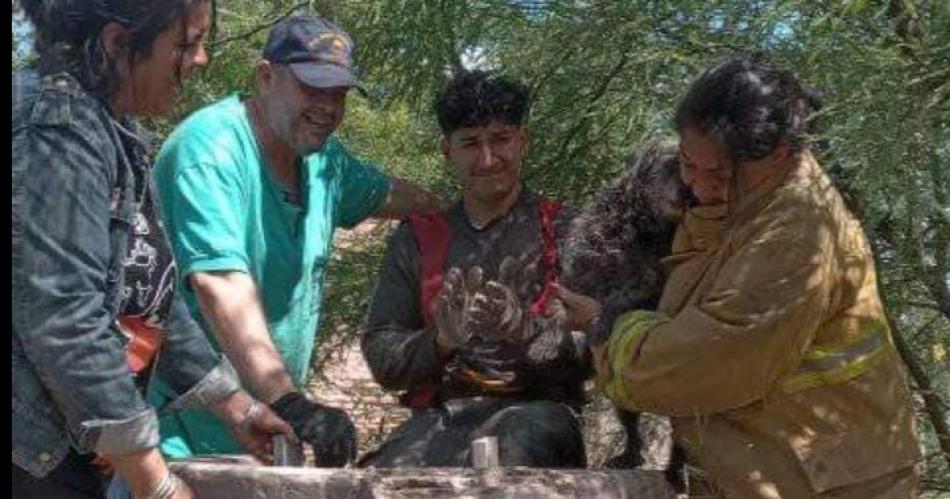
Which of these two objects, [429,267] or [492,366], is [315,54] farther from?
[492,366]

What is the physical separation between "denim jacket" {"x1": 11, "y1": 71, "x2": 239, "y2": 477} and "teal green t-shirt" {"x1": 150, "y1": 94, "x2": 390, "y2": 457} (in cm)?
119

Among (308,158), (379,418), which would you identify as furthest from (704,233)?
(379,418)

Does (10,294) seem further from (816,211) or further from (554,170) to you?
(554,170)

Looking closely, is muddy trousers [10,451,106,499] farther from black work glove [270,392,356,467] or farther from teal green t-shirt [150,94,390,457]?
teal green t-shirt [150,94,390,457]

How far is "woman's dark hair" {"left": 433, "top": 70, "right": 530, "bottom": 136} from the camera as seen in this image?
463 centimetres

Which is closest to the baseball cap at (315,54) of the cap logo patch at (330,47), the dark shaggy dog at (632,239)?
the cap logo patch at (330,47)

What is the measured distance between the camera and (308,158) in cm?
472

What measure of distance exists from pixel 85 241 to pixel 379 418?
4.05m

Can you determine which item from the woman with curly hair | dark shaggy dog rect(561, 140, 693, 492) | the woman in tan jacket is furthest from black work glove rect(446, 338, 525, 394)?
the woman with curly hair

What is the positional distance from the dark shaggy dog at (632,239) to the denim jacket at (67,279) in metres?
1.31

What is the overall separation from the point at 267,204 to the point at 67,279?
1.71 metres

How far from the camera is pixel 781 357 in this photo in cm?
356

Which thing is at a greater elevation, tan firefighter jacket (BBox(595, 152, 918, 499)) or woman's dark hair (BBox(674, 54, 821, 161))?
woman's dark hair (BBox(674, 54, 821, 161))

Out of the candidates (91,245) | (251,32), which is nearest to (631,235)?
(91,245)
